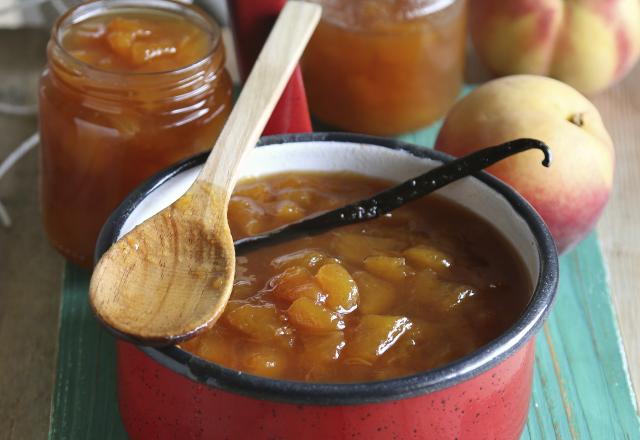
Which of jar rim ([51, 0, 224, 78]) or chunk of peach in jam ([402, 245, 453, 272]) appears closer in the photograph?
chunk of peach in jam ([402, 245, 453, 272])

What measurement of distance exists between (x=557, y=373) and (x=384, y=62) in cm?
67

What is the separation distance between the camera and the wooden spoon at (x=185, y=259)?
1.00 m

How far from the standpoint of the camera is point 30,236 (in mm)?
1710

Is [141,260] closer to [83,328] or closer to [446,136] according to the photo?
[83,328]

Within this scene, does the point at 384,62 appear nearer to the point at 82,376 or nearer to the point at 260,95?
the point at 260,95

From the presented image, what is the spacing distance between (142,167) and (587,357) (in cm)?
76

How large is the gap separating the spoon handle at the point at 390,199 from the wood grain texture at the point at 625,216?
0.44 metres

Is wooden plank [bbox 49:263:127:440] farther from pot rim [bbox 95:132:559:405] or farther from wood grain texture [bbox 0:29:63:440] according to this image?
pot rim [bbox 95:132:559:405]

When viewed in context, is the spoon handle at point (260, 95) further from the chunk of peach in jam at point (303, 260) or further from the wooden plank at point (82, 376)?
the wooden plank at point (82, 376)

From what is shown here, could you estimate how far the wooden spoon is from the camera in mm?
1002

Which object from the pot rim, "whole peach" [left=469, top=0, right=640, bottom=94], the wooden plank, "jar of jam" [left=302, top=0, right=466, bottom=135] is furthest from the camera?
"whole peach" [left=469, top=0, right=640, bottom=94]

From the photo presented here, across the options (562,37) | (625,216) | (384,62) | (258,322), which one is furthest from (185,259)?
(562,37)

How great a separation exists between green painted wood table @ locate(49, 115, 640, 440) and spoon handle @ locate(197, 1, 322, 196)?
38cm

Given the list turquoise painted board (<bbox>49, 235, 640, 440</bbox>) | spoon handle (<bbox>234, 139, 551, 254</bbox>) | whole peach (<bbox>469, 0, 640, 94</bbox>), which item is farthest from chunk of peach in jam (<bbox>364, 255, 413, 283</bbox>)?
whole peach (<bbox>469, 0, 640, 94</bbox>)
